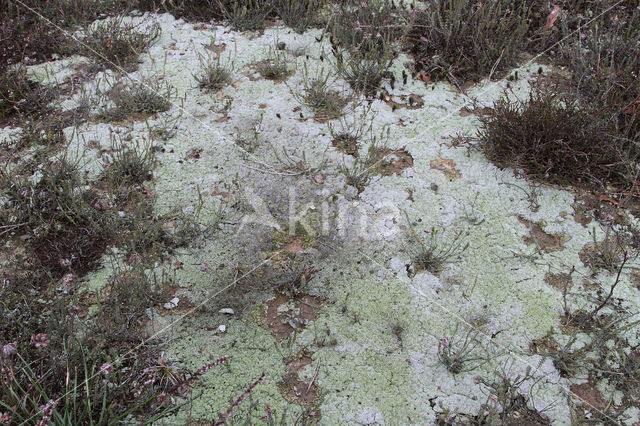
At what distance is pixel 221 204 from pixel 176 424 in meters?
1.35

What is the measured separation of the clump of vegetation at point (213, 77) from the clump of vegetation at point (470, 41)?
1592mm

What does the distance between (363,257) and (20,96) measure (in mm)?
2971

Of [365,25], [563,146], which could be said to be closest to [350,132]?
[365,25]

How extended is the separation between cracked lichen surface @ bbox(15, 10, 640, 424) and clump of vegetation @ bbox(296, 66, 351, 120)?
0.33 ft

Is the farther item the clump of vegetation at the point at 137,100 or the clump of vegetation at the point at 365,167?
the clump of vegetation at the point at 137,100

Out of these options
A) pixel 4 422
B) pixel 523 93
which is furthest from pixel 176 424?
pixel 523 93

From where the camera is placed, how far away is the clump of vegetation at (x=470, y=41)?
428 cm

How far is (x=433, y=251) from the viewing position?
305 cm

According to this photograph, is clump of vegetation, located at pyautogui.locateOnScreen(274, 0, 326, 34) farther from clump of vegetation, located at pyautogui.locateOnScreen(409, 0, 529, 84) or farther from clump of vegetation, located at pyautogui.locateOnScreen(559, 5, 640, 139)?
clump of vegetation, located at pyautogui.locateOnScreen(559, 5, 640, 139)

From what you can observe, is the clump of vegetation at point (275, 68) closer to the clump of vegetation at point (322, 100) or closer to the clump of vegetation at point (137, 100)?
the clump of vegetation at point (322, 100)

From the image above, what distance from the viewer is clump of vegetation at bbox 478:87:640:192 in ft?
11.2

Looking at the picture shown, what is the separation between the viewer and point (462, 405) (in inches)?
94.5

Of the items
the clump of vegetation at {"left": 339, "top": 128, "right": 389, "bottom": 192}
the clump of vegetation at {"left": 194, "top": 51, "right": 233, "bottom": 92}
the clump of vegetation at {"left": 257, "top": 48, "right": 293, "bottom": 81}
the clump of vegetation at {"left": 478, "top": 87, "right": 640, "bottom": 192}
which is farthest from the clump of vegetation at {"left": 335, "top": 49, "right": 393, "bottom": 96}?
the clump of vegetation at {"left": 478, "top": 87, "right": 640, "bottom": 192}

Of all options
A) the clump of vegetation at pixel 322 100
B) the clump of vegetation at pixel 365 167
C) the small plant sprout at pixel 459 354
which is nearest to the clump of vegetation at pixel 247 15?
the clump of vegetation at pixel 322 100
